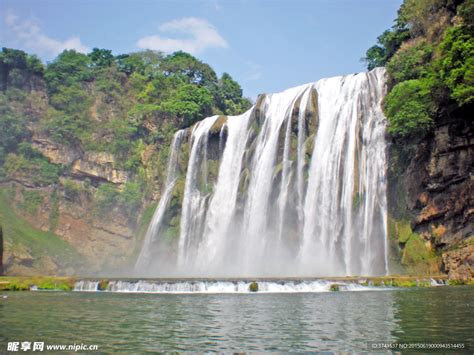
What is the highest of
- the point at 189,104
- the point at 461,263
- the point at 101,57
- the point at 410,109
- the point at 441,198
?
the point at 101,57

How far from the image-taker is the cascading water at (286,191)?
30109 mm

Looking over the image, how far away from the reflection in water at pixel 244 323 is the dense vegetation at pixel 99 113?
35.6m

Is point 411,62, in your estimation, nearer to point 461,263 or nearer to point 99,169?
point 461,263

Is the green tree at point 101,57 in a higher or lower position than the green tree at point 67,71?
higher

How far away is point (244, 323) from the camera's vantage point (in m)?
10.8

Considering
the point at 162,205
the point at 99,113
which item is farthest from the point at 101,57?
the point at 162,205

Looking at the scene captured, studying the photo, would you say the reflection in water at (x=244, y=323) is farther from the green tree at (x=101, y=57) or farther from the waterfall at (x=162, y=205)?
the green tree at (x=101, y=57)

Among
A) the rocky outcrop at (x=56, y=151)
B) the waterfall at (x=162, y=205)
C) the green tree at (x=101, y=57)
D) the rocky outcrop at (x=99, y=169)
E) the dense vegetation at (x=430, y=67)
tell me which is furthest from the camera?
the green tree at (x=101, y=57)

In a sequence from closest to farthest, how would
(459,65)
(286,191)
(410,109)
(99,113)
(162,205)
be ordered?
(459,65)
(410,109)
(286,191)
(162,205)
(99,113)

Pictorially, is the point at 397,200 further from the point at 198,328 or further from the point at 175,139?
the point at 175,139

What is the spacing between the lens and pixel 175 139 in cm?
4741

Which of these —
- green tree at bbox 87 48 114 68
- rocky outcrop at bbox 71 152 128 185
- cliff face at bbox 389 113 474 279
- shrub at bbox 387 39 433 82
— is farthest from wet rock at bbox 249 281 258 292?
green tree at bbox 87 48 114 68

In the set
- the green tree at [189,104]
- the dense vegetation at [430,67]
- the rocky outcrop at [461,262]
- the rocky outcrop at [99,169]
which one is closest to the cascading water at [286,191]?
the dense vegetation at [430,67]

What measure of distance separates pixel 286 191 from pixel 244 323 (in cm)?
2415
